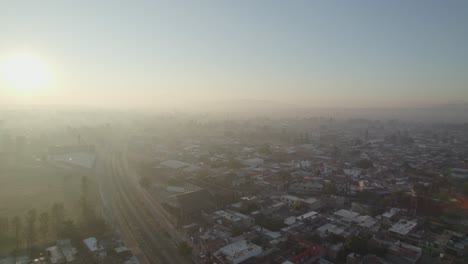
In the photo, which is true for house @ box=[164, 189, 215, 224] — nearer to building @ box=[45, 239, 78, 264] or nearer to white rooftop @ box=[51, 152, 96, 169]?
building @ box=[45, 239, 78, 264]

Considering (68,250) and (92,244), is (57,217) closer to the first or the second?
(68,250)

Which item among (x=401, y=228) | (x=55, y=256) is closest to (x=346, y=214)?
(x=401, y=228)

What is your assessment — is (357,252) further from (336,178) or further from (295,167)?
(295,167)

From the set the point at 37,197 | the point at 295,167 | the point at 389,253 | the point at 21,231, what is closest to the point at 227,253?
the point at 389,253

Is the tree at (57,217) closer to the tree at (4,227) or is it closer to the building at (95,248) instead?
the tree at (4,227)

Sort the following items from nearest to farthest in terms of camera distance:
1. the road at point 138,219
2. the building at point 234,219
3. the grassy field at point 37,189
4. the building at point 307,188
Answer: the road at point 138,219 → the building at point 234,219 → the grassy field at point 37,189 → the building at point 307,188

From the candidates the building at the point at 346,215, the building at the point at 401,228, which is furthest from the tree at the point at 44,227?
the building at the point at 401,228
